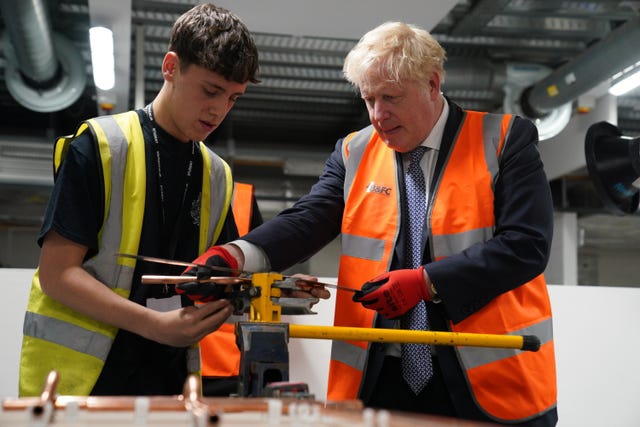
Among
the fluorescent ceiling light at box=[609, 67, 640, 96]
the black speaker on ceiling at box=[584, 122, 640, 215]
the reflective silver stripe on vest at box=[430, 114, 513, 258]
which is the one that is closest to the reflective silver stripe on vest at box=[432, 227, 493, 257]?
the reflective silver stripe on vest at box=[430, 114, 513, 258]

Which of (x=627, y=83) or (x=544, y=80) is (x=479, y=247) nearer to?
(x=627, y=83)

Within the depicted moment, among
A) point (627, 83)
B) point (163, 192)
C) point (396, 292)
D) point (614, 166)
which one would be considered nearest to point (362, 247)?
point (396, 292)

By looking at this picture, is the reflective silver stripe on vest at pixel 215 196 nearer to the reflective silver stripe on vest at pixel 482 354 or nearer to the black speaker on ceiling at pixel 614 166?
the reflective silver stripe on vest at pixel 482 354

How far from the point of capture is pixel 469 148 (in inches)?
66.8

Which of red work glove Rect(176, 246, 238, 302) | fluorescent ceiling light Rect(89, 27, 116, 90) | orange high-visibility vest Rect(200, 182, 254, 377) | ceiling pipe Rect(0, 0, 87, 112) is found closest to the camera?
red work glove Rect(176, 246, 238, 302)

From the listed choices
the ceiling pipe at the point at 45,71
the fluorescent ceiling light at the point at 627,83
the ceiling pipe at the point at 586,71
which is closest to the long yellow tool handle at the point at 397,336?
the ceiling pipe at the point at 586,71

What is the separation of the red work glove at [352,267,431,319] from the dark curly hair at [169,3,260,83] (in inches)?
22.1

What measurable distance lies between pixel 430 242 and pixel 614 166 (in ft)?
3.56

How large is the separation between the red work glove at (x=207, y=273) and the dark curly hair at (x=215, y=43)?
1.32ft

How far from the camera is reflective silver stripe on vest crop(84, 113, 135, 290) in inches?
58.3

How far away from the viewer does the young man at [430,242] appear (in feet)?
5.06

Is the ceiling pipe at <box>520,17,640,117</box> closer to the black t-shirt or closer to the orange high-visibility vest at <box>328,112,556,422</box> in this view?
the orange high-visibility vest at <box>328,112,556,422</box>

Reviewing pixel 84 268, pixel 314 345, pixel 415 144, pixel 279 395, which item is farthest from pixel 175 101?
pixel 314 345

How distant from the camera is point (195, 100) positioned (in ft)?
5.32
